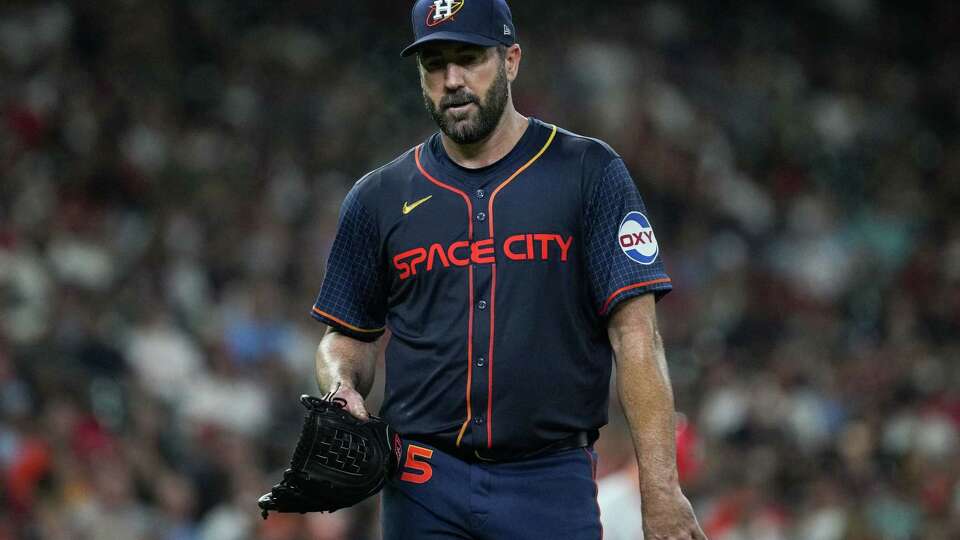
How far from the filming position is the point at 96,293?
31.8 ft

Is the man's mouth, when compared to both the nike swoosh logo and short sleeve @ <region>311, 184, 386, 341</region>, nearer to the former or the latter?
the nike swoosh logo

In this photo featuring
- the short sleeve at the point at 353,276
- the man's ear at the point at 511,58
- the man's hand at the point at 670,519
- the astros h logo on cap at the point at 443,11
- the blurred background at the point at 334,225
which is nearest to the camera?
the man's hand at the point at 670,519

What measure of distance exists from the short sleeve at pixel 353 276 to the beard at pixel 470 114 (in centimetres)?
38

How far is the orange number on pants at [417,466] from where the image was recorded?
3873mm

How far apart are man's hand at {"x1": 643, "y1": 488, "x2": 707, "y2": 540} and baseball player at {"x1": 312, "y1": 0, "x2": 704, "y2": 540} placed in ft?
0.93

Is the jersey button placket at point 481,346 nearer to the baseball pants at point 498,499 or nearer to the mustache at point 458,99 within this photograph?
the baseball pants at point 498,499

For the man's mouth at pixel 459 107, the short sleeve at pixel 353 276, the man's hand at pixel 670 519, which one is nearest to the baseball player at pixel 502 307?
the man's mouth at pixel 459 107

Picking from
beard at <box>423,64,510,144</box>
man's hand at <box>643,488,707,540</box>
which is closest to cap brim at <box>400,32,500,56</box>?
beard at <box>423,64,510,144</box>

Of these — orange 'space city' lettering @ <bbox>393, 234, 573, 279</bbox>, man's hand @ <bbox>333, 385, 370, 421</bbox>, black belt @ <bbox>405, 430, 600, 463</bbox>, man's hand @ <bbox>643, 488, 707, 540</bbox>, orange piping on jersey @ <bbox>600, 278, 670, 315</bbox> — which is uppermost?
orange 'space city' lettering @ <bbox>393, 234, 573, 279</bbox>

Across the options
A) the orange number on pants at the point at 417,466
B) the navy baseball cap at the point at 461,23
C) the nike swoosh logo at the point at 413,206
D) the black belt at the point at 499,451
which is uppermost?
the navy baseball cap at the point at 461,23

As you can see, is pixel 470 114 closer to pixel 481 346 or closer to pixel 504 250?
pixel 504 250

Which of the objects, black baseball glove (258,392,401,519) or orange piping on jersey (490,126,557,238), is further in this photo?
orange piping on jersey (490,126,557,238)

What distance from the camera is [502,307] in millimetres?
3820

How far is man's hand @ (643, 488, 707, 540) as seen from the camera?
139 inches
